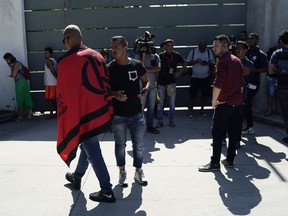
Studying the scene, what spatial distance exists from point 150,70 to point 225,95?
7.43ft

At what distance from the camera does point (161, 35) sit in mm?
9633

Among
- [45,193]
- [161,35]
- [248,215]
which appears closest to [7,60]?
[161,35]

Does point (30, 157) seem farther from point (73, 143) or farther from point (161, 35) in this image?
point (161, 35)

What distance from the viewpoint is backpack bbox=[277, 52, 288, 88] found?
19.7 feet

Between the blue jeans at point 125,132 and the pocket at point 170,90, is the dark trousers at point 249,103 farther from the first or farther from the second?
the blue jeans at point 125,132

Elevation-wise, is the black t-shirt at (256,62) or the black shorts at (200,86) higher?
the black t-shirt at (256,62)

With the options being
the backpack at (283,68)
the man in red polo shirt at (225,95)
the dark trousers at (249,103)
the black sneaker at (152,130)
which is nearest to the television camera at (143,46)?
the black sneaker at (152,130)

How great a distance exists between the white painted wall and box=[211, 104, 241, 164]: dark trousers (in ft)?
20.3

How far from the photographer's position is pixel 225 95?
4.96m

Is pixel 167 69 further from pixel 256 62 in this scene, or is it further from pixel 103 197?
pixel 103 197

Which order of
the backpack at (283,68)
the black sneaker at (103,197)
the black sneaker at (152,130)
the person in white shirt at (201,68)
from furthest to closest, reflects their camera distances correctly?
the person in white shirt at (201,68) < the black sneaker at (152,130) < the backpack at (283,68) < the black sneaker at (103,197)

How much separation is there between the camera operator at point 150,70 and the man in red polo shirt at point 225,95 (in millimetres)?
1885

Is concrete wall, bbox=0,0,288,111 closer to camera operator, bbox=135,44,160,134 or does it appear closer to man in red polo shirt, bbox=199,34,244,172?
Result: camera operator, bbox=135,44,160,134

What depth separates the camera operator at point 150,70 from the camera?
6703mm
